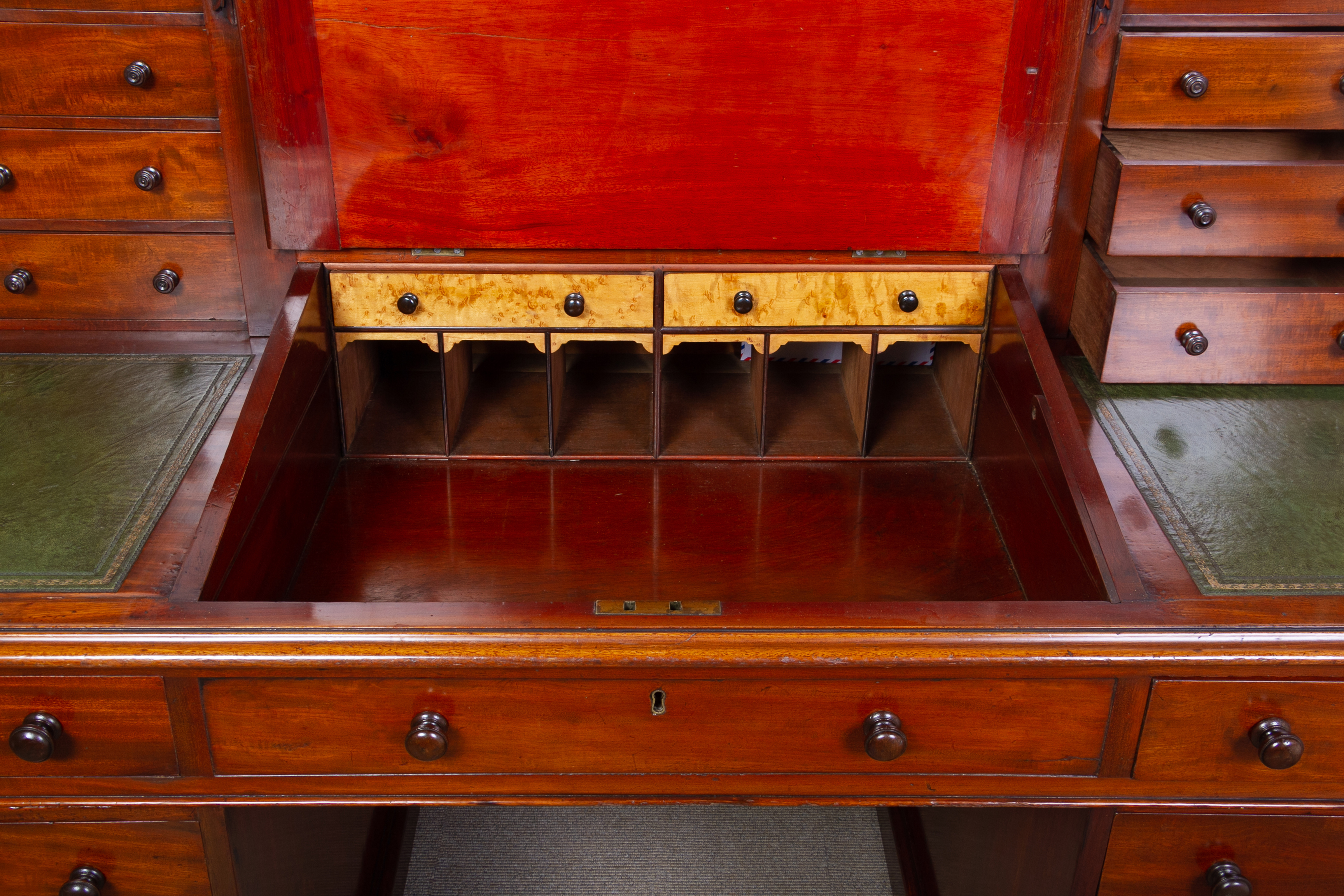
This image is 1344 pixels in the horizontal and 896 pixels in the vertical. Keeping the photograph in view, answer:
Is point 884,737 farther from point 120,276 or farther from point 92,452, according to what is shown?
point 120,276

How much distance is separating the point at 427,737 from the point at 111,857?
49 cm

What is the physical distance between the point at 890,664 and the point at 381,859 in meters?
1.23

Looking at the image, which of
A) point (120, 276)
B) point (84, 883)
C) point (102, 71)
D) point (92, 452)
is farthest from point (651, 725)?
point (102, 71)

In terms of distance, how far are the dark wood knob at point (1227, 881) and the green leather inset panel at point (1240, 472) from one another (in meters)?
0.39

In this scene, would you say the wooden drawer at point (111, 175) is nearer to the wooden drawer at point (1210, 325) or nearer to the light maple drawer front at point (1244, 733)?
the wooden drawer at point (1210, 325)

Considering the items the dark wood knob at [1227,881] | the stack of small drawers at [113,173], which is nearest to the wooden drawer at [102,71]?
the stack of small drawers at [113,173]

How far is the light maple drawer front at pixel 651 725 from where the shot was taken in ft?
4.50

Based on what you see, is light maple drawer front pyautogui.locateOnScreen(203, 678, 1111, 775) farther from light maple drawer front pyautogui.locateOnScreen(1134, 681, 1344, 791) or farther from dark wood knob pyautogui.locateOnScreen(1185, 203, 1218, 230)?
dark wood knob pyautogui.locateOnScreen(1185, 203, 1218, 230)

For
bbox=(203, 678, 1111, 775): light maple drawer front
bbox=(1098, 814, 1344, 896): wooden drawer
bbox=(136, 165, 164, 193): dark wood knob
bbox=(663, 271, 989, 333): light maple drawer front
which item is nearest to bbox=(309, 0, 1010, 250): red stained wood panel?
bbox=(663, 271, 989, 333): light maple drawer front

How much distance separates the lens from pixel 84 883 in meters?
1.48

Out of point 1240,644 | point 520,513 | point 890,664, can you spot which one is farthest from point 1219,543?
point 520,513

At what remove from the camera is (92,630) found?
51.9 inches

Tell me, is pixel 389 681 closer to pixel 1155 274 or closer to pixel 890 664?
pixel 890 664

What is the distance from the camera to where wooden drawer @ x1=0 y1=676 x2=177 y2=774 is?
1.35 m
